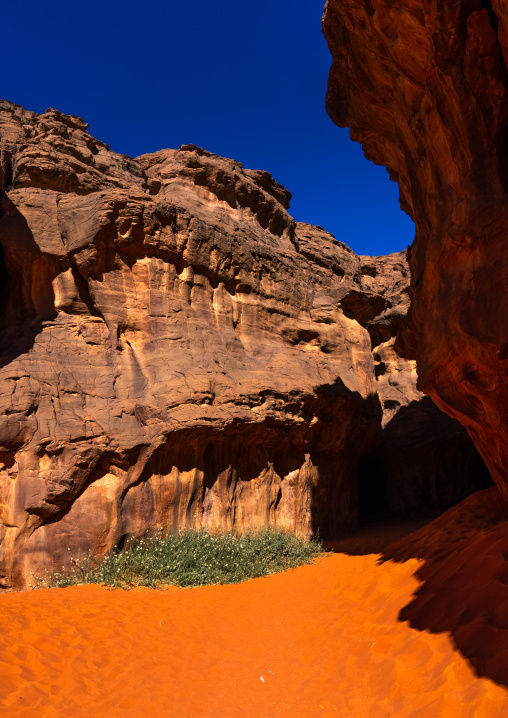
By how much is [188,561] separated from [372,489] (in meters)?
12.2

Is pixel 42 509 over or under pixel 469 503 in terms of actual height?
under

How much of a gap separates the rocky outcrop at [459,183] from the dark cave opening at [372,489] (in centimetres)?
1081

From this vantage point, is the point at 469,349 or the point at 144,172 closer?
the point at 469,349

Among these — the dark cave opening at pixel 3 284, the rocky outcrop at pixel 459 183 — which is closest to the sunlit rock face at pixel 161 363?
the dark cave opening at pixel 3 284

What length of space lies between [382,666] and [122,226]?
1040 cm

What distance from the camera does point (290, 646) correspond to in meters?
6.00

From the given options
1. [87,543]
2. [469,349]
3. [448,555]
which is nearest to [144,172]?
[87,543]

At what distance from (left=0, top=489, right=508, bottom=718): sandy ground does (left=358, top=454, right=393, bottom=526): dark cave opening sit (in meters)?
10.9

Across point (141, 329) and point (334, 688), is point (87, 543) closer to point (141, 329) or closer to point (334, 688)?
point (141, 329)

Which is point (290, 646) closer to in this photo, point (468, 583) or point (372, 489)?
point (468, 583)

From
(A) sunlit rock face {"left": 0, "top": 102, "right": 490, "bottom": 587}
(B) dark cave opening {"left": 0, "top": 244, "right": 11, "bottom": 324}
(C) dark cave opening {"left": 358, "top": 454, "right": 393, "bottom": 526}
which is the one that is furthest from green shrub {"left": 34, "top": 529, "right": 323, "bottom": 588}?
(C) dark cave opening {"left": 358, "top": 454, "right": 393, "bottom": 526}

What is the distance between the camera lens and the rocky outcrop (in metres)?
6.29

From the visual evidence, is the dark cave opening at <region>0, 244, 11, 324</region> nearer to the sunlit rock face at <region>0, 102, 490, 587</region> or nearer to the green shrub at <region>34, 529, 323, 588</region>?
the sunlit rock face at <region>0, 102, 490, 587</region>

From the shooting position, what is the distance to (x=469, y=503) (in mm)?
8398
